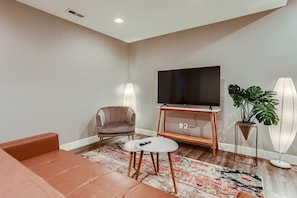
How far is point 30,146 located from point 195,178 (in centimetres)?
200

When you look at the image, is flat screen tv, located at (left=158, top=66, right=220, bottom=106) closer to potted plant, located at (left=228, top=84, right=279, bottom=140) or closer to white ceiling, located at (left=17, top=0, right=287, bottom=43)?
potted plant, located at (left=228, top=84, right=279, bottom=140)

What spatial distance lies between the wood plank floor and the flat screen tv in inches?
36.7

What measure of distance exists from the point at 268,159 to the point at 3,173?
3414 mm

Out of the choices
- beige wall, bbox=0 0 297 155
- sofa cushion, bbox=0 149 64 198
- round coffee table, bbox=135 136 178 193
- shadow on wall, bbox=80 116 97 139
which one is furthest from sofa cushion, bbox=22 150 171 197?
shadow on wall, bbox=80 116 97 139

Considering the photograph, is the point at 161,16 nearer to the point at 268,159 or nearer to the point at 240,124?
the point at 240,124

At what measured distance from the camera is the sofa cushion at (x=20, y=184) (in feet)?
2.26

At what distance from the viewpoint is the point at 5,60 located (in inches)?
91.7

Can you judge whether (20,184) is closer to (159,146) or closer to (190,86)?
(159,146)

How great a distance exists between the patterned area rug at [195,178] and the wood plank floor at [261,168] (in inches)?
5.1

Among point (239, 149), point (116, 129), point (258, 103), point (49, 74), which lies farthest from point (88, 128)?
point (258, 103)

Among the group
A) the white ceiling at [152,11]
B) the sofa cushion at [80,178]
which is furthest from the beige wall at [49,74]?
the sofa cushion at [80,178]

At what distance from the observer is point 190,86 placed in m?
3.21

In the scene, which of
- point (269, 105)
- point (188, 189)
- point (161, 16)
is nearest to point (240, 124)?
point (269, 105)

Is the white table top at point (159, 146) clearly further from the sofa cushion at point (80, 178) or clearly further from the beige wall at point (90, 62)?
the beige wall at point (90, 62)
